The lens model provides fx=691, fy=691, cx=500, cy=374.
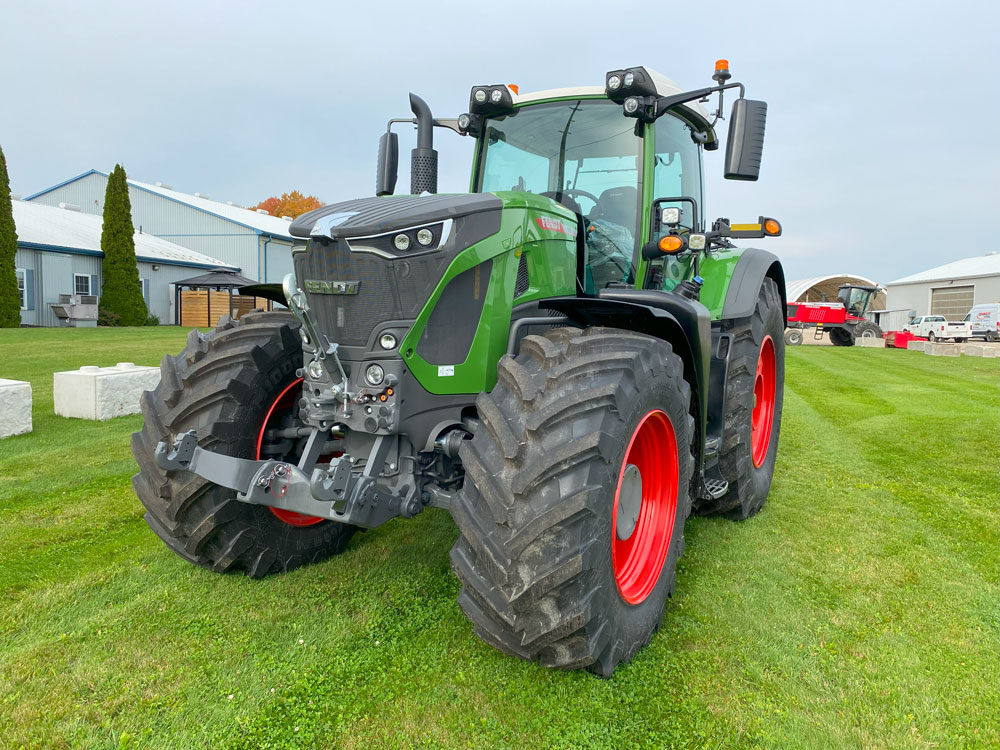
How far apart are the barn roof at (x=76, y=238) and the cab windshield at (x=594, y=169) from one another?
26.3 metres

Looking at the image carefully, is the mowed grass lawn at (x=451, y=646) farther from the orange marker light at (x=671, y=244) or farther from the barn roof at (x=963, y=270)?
the barn roof at (x=963, y=270)

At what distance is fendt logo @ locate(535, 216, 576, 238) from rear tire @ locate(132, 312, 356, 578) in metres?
1.30

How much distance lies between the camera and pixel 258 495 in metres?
2.62

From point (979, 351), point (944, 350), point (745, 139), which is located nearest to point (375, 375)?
point (745, 139)

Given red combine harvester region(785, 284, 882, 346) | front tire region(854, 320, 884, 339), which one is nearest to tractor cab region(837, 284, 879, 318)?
red combine harvester region(785, 284, 882, 346)

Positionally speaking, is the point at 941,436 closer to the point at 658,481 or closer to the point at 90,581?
the point at 658,481

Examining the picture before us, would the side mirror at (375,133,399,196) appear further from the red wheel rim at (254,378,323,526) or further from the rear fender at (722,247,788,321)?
the rear fender at (722,247,788,321)

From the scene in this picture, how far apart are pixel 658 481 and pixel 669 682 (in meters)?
0.87

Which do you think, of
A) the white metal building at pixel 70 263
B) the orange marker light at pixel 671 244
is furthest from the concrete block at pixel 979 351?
the white metal building at pixel 70 263

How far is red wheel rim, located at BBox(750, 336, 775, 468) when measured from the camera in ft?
16.8

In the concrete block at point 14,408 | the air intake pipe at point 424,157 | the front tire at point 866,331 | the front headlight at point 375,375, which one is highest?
the air intake pipe at point 424,157

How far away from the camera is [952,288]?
142 ft

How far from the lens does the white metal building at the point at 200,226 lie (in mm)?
34875

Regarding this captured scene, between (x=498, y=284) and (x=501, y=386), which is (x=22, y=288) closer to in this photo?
(x=498, y=284)
